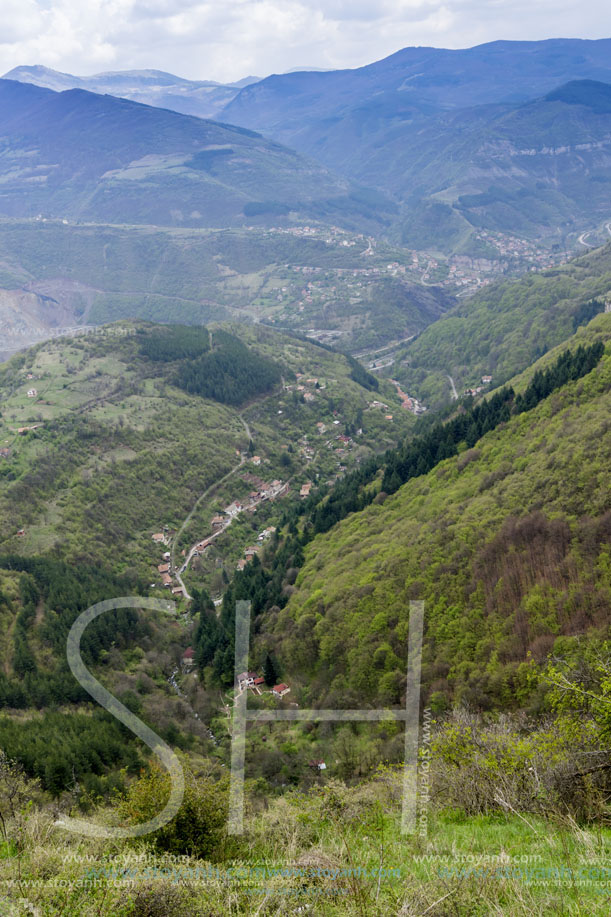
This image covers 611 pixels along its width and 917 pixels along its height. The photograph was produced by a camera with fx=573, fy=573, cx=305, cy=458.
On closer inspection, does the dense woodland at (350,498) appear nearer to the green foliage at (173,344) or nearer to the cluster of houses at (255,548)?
the cluster of houses at (255,548)

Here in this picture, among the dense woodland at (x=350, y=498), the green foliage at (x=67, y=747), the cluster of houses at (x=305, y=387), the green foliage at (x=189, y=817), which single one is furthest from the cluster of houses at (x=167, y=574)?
the cluster of houses at (x=305, y=387)

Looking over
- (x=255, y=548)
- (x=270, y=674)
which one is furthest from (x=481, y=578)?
(x=255, y=548)

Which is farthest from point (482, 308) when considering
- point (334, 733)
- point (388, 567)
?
point (334, 733)

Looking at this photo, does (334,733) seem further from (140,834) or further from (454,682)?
(140,834)

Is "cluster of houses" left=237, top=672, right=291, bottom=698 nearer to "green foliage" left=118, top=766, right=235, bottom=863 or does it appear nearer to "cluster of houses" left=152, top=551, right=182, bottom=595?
"green foliage" left=118, top=766, right=235, bottom=863

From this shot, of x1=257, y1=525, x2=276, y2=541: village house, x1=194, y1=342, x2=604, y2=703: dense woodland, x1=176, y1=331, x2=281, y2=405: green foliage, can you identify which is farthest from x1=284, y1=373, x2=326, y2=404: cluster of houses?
x1=194, y1=342, x2=604, y2=703: dense woodland

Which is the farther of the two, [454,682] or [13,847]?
[454,682]

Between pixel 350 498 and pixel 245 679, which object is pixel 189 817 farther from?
pixel 350 498
